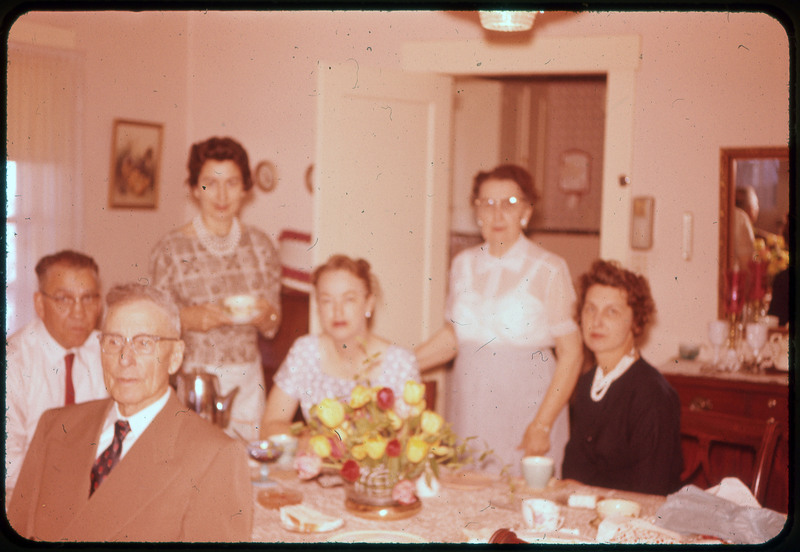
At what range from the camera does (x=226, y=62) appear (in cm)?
474

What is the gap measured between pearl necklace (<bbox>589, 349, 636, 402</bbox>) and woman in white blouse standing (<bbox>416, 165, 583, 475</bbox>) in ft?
1.27

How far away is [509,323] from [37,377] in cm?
157

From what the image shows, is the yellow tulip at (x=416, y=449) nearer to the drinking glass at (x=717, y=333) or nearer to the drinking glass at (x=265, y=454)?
the drinking glass at (x=265, y=454)

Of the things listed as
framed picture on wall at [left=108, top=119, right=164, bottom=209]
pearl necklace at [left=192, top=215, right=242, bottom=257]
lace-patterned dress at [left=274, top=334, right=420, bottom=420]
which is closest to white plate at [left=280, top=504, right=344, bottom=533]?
lace-patterned dress at [left=274, top=334, right=420, bottom=420]

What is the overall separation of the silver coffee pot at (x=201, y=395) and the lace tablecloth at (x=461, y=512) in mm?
241

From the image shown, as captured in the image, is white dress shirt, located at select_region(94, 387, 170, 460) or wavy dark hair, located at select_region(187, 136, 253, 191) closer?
white dress shirt, located at select_region(94, 387, 170, 460)

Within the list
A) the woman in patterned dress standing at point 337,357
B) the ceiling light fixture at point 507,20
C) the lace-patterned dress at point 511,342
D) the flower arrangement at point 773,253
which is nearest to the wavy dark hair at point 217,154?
the woman in patterned dress standing at point 337,357

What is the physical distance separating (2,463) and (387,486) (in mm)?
1019

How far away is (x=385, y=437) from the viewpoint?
191cm

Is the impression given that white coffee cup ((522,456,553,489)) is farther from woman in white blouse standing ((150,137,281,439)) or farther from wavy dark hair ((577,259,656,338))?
woman in white blouse standing ((150,137,281,439))

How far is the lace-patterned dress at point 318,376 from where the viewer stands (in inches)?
99.7

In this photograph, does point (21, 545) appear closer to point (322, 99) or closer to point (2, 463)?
point (2, 463)

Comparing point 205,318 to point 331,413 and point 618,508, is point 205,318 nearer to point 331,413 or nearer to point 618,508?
point 331,413

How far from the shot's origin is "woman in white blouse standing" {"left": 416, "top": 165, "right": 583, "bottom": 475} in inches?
117
